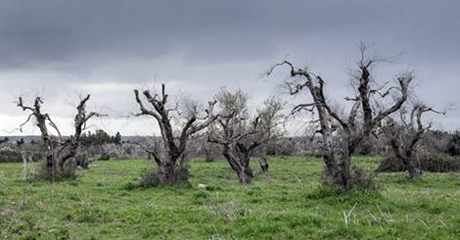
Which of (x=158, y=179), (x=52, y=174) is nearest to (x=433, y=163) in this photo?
Answer: (x=158, y=179)

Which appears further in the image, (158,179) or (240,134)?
(240,134)

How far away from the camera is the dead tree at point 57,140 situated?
28.5 meters

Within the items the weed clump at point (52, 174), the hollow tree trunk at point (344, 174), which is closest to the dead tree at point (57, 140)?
the weed clump at point (52, 174)

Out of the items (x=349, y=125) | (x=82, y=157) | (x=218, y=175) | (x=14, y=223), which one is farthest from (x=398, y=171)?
(x=14, y=223)

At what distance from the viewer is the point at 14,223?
14062mm

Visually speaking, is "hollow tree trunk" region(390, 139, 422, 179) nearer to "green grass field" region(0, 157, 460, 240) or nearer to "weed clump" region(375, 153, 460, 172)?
"weed clump" region(375, 153, 460, 172)

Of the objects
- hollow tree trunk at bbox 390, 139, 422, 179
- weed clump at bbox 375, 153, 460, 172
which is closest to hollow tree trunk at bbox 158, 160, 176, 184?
hollow tree trunk at bbox 390, 139, 422, 179

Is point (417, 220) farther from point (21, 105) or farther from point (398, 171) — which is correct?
point (398, 171)

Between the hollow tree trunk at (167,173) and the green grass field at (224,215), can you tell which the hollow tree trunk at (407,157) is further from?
the hollow tree trunk at (167,173)

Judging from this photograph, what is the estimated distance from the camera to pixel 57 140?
30.3 meters

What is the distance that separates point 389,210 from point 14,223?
1016cm

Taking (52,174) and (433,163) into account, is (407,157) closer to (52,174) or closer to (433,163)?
(433,163)

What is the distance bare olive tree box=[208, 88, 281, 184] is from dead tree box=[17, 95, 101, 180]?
276 inches

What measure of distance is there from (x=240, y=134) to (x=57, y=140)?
9.89 m
